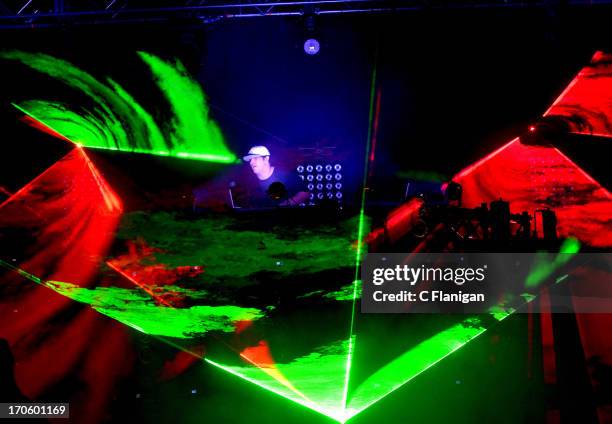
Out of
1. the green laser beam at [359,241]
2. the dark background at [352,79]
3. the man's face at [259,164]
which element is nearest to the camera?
the green laser beam at [359,241]

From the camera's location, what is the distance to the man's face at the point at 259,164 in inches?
202

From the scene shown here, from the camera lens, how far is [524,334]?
4.04 meters

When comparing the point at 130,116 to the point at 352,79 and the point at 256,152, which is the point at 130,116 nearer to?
the point at 256,152

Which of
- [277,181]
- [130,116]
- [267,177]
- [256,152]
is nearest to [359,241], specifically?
[277,181]

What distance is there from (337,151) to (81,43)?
272 centimetres

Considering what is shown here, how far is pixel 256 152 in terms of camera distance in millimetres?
5258

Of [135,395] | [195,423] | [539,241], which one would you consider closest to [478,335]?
[539,241]

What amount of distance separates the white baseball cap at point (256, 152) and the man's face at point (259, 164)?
0.11ft

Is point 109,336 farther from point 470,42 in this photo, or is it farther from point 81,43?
point 470,42

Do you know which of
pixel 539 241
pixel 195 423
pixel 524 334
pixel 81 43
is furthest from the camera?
pixel 81 43

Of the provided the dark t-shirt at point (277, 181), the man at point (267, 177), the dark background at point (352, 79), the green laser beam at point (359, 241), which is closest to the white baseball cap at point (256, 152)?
the man at point (267, 177)

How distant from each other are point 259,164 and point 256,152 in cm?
19

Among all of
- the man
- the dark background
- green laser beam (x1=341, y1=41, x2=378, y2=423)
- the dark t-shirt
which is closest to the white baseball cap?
the man

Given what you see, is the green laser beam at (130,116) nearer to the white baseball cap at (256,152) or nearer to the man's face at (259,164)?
the white baseball cap at (256,152)
